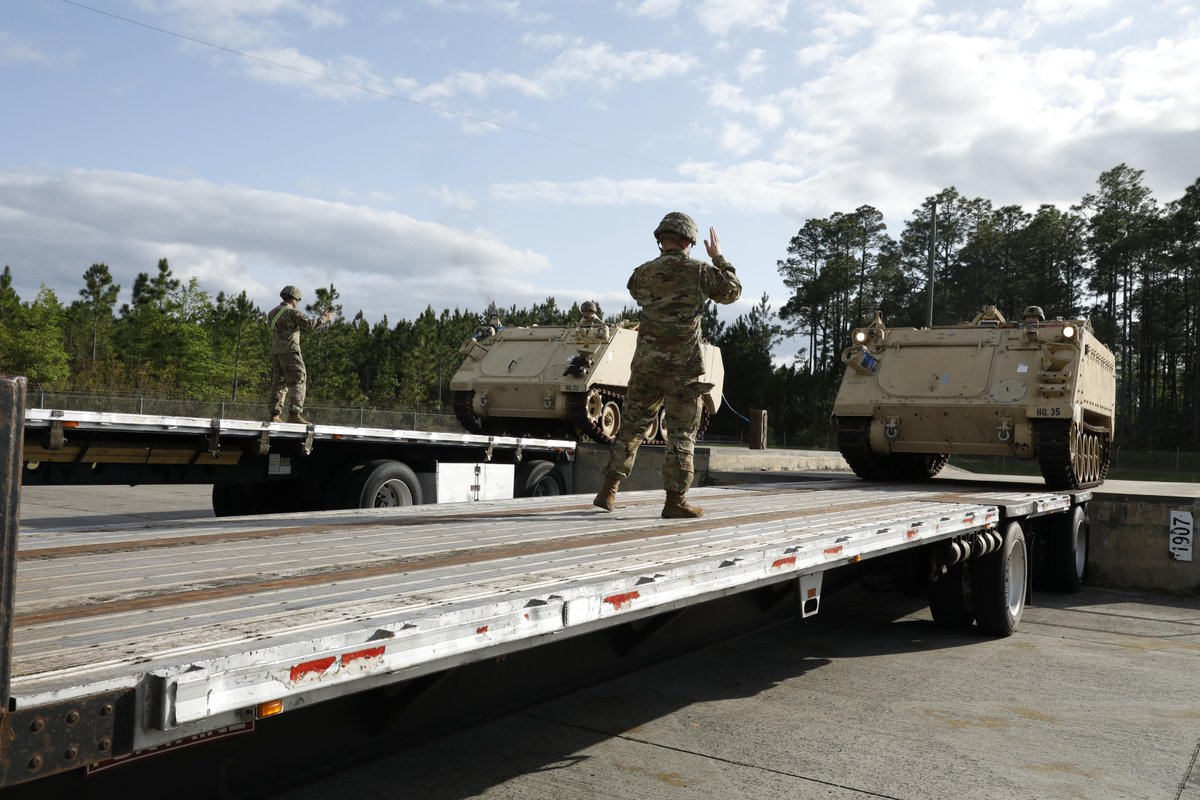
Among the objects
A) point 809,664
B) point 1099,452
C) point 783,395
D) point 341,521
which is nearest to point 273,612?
point 341,521

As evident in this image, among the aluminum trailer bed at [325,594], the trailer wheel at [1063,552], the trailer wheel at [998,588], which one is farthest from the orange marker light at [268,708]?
the trailer wheel at [1063,552]

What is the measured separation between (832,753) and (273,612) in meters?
3.01

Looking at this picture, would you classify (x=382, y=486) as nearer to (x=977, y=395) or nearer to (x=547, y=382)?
(x=547, y=382)

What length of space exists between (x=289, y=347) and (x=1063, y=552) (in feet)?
29.7

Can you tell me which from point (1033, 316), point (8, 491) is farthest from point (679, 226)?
point (1033, 316)

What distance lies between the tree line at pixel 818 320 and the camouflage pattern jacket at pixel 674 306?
36819 mm

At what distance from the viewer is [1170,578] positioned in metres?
11.2

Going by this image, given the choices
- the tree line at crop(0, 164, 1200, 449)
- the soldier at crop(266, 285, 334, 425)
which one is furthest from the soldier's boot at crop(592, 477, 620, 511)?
the tree line at crop(0, 164, 1200, 449)

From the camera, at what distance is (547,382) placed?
17.2m

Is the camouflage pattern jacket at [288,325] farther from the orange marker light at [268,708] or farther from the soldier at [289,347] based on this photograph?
the orange marker light at [268,708]

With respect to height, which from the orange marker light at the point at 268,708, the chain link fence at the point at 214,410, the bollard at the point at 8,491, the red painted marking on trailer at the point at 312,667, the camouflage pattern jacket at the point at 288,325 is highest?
the camouflage pattern jacket at the point at 288,325

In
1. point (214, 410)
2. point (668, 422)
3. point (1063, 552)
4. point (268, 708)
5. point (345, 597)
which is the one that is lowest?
point (1063, 552)

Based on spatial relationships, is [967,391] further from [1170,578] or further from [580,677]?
[580,677]

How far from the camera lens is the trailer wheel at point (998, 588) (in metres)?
7.83
